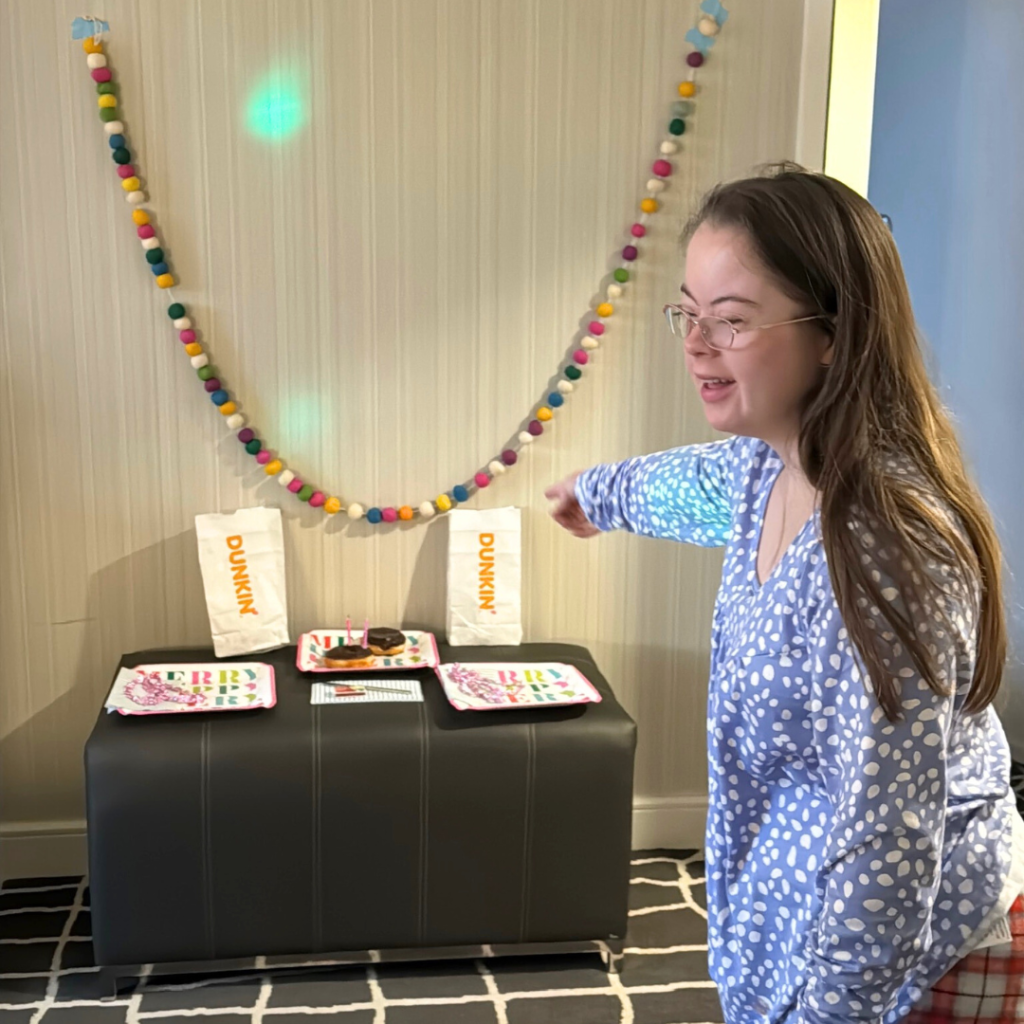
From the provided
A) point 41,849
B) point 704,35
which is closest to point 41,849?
point 41,849

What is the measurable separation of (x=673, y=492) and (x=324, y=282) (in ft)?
3.89

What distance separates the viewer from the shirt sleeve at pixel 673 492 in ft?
5.03

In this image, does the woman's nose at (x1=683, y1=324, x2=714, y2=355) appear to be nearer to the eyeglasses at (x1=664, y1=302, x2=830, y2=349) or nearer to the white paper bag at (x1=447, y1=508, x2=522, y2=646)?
the eyeglasses at (x1=664, y1=302, x2=830, y2=349)

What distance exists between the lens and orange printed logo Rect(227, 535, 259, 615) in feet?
8.29

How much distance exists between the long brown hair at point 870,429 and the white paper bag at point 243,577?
5.20ft

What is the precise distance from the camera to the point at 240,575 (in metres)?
2.53

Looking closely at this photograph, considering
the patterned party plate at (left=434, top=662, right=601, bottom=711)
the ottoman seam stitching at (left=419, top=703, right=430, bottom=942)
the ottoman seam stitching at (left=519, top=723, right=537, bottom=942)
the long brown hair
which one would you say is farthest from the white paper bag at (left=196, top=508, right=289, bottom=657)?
the long brown hair

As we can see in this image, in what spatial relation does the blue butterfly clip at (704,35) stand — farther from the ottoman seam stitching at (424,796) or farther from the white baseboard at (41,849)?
the white baseboard at (41,849)

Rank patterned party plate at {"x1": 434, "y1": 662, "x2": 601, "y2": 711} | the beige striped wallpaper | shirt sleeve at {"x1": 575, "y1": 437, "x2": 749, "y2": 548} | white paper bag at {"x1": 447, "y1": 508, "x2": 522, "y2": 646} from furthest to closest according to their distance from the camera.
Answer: white paper bag at {"x1": 447, "y1": 508, "x2": 522, "y2": 646} → the beige striped wallpaper → patterned party plate at {"x1": 434, "y1": 662, "x2": 601, "y2": 711} → shirt sleeve at {"x1": 575, "y1": 437, "x2": 749, "y2": 548}

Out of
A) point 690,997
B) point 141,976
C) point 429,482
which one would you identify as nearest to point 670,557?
point 429,482

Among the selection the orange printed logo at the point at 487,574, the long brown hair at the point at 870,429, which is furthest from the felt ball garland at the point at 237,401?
the long brown hair at the point at 870,429

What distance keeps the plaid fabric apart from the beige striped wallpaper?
5.15 feet

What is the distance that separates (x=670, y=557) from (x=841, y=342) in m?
1.64

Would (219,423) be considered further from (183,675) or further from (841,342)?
(841,342)
